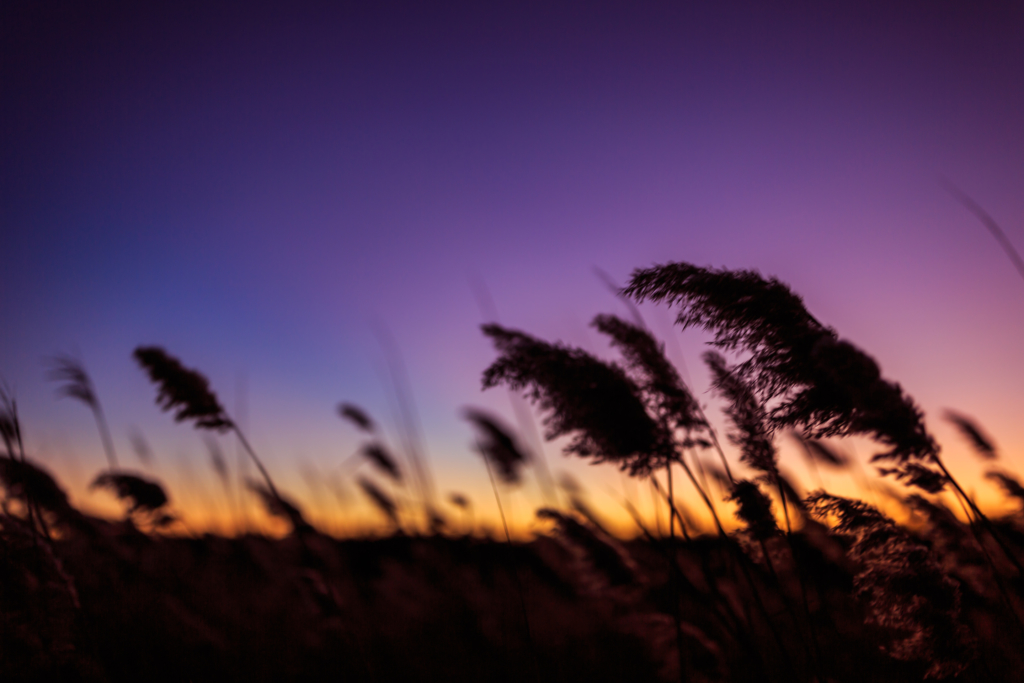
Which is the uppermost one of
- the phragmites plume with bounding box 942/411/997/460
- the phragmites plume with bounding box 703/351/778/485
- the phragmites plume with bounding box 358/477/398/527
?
the phragmites plume with bounding box 358/477/398/527

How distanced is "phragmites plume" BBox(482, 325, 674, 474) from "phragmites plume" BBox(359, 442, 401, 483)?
5.04 meters

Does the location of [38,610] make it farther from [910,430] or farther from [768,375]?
[910,430]

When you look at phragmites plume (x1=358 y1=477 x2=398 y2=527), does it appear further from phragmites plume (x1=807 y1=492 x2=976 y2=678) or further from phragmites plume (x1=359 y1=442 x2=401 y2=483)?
phragmites plume (x1=807 y1=492 x2=976 y2=678)

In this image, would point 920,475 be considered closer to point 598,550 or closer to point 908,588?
point 908,588

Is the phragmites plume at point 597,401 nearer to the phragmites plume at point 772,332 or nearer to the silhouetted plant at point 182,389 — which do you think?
the phragmites plume at point 772,332

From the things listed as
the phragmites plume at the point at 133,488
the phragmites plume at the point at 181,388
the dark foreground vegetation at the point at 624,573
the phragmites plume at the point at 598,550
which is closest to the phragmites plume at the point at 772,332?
the dark foreground vegetation at the point at 624,573

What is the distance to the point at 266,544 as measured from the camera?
7.09 metres

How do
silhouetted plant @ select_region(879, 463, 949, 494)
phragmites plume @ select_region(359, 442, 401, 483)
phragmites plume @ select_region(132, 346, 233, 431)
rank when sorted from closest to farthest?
1. silhouetted plant @ select_region(879, 463, 949, 494)
2. phragmites plume @ select_region(132, 346, 233, 431)
3. phragmites plume @ select_region(359, 442, 401, 483)

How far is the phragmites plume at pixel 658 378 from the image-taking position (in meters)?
2.48

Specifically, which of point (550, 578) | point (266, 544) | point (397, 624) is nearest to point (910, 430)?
point (397, 624)

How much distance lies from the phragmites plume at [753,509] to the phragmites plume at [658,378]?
1.15ft

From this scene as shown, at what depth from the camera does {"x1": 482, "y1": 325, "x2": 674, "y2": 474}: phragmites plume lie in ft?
→ 8.06

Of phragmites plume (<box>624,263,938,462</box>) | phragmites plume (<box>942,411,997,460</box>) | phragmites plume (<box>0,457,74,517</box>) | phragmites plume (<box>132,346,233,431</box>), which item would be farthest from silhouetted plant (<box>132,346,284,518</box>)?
phragmites plume (<box>942,411,997,460</box>)

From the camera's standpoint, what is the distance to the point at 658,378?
2.55 metres
